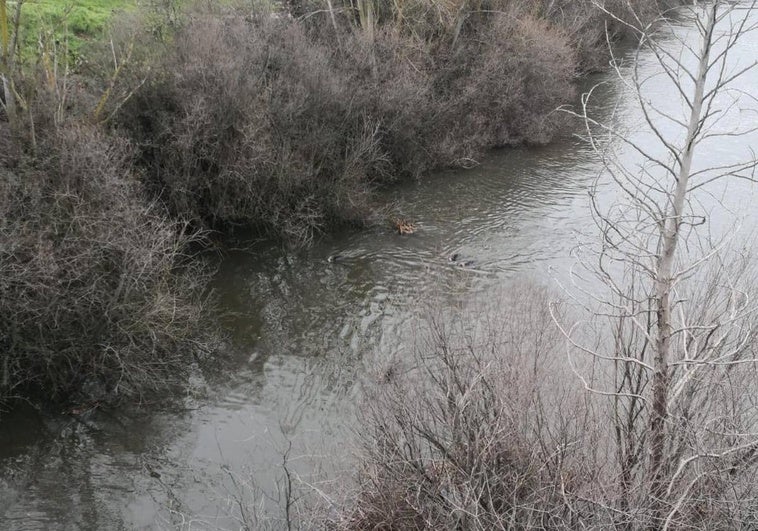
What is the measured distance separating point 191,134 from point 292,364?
6990 millimetres

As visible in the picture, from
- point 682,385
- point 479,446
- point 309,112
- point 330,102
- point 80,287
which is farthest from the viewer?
point 330,102

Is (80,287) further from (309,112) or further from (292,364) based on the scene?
(309,112)

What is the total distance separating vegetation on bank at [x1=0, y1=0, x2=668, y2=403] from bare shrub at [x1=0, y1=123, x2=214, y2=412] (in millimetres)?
43

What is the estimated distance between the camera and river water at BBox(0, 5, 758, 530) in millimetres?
11234

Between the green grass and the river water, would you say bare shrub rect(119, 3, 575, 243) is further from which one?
the green grass

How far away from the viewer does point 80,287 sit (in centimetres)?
1306

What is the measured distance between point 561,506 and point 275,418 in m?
6.46

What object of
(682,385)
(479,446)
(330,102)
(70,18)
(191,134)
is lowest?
(479,446)

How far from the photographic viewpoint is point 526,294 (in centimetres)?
1487

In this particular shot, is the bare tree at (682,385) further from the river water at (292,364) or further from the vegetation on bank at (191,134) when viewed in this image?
the river water at (292,364)

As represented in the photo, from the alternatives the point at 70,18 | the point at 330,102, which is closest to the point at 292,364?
the point at 330,102

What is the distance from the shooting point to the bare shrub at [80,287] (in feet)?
40.9

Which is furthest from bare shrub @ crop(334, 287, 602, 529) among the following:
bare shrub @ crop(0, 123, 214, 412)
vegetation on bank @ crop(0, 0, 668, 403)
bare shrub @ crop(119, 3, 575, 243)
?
bare shrub @ crop(119, 3, 575, 243)

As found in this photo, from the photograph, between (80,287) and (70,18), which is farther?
(70,18)
